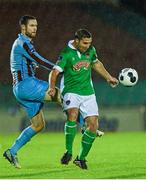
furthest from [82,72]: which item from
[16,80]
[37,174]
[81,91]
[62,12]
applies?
[62,12]

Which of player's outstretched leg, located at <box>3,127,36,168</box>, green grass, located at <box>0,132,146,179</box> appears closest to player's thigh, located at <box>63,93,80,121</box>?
player's outstretched leg, located at <box>3,127,36,168</box>

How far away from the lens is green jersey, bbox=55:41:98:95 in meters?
7.82

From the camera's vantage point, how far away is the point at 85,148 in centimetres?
777

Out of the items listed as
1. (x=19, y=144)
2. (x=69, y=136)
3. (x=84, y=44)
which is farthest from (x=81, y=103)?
(x=19, y=144)

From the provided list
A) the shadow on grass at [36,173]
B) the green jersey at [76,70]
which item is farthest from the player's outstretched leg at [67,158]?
the green jersey at [76,70]

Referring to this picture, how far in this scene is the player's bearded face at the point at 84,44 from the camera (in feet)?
25.2

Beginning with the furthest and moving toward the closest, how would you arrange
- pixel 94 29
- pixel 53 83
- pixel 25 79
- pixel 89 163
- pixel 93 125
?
pixel 94 29 < pixel 89 163 < pixel 25 79 < pixel 93 125 < pixel 53 83

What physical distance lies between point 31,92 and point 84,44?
32.9 inches

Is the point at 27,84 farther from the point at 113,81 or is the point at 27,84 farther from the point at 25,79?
the point at 113,81

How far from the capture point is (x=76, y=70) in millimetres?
7855

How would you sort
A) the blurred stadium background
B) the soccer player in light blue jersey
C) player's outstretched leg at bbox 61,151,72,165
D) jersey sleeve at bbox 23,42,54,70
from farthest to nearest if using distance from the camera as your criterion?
1. the blurred stadium background
2. player's outstretched leg at bbox 61,151,72,165
3. the soccer player in light blue jersey
4. jersey sleeve at bbox 23,42,54,70

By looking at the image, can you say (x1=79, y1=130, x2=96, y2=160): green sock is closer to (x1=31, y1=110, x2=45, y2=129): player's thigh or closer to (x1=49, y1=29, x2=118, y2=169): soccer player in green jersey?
(x1=49, y1=29, x2=118, y2=169): soccer player in green jersey

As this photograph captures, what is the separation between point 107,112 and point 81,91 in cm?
940

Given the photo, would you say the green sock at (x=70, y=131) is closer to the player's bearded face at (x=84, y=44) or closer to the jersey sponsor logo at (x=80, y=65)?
the jersey sponsor logo at (x=80, y=65)
